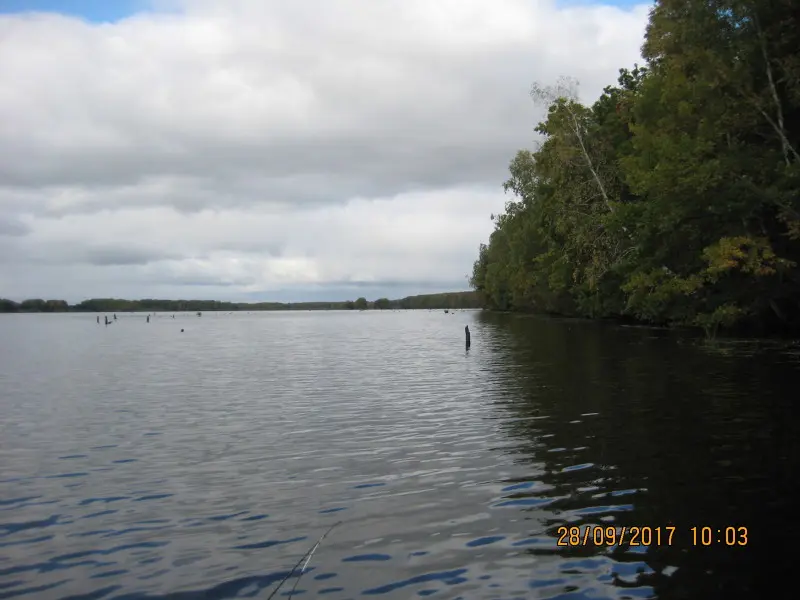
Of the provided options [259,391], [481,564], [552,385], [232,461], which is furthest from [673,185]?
[481,564]

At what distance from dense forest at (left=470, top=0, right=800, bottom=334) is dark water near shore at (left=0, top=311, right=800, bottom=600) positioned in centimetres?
1169

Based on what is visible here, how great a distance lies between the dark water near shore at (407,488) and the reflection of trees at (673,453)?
6 cm

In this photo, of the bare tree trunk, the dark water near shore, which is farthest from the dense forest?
the dark water near shore

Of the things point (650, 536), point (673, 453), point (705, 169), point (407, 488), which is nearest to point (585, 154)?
point (705, 169)

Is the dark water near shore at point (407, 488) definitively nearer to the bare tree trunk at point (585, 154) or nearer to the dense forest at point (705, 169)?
the dense forest at point (705, 169)

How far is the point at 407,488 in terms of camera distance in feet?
39.3

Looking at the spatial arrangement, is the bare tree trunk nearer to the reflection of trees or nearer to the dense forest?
the dense forest

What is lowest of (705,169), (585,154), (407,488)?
(407,488)

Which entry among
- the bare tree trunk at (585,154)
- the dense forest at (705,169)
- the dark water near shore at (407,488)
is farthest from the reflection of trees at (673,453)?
the bare tree trunk at (585,154)

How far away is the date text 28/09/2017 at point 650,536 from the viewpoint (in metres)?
8.87

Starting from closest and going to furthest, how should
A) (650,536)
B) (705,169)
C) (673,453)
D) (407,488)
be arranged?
1. (650,536)
2. (407,488)
3. (673,453)
4. (705,169)

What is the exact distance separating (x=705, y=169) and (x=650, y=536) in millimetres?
29608

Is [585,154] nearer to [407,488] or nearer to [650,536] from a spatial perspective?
[407,488]

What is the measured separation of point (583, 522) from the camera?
9.73 m
